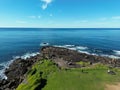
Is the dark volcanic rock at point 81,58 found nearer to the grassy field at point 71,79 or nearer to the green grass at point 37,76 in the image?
the green grass at point 37,76

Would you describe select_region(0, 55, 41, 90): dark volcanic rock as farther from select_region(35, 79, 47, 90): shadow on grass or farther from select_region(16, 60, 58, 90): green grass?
select_region(35, 79, 47, 90): shadow on grass

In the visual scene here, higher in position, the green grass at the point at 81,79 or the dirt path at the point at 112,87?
the green grass at the point at 81,79

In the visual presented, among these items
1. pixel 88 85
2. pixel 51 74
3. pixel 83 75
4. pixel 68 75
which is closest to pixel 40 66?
pixel 51 74

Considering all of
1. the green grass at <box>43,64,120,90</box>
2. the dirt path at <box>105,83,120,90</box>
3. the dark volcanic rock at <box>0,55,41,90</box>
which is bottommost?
the dark volcanic rock at <box>0,55,41,90</box>

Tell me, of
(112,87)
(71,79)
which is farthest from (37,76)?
(112,87)

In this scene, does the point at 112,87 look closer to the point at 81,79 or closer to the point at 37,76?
the point at 81,79

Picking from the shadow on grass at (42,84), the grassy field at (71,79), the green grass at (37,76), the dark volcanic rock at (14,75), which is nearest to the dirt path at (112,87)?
the grassy field at (71,79)

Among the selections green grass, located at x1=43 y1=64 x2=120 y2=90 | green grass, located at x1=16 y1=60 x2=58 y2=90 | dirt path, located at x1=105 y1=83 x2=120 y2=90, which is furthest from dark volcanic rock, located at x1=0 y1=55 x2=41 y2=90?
dirt path, located at x1=105 y1=83 x2=120 y2=90

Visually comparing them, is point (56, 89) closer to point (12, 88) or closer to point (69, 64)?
point (12, 88)
